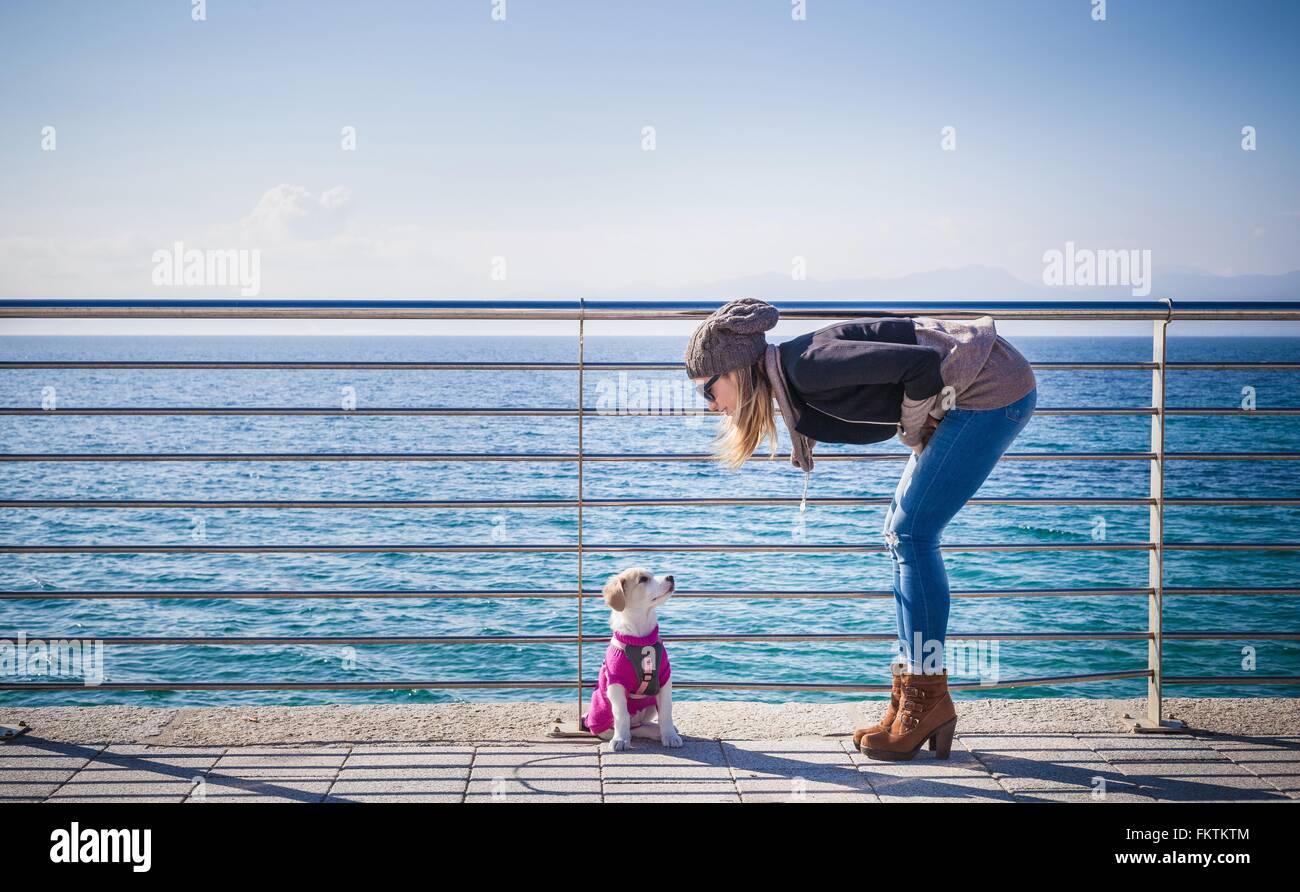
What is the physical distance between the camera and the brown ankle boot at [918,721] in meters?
3.02

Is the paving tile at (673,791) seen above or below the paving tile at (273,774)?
below

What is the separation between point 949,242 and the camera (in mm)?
69000

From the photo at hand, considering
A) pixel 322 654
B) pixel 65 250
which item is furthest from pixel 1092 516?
pixel 65 250

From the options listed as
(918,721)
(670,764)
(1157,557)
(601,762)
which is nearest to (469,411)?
(601,762)

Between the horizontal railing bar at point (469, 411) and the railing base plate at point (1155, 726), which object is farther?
the railing base plate at point (1155, 726)

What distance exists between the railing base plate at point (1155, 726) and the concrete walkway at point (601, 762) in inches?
1.1

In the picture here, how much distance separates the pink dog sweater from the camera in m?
3.22

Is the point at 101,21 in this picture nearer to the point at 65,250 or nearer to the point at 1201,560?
the point at 65,250

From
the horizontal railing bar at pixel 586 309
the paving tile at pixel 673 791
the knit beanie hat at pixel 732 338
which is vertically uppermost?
the horizontal railing bar at pixel 586 309

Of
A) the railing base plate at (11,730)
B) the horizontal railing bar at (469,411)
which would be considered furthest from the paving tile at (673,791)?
the railing base plate at (11,730)

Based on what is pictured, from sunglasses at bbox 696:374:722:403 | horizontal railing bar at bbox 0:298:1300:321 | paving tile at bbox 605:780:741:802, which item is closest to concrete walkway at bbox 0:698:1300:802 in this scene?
paving tile at bbox 605:780:741:802

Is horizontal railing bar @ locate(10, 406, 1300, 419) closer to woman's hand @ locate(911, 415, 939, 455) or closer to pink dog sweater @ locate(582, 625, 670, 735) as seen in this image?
woman's hand @ locate(911, 415, 939, 455)

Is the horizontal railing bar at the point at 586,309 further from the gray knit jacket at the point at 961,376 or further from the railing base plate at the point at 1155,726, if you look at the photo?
the railing base plate at the point at 1155,726

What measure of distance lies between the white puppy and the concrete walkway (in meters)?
0.07
